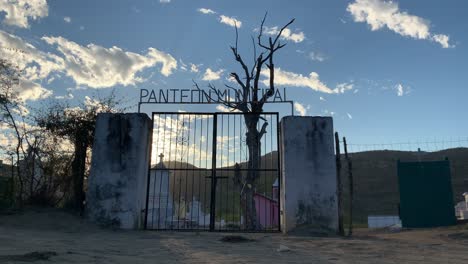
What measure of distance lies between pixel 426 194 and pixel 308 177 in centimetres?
514

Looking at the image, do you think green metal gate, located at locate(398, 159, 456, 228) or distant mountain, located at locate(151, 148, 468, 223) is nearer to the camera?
green metal gate, located at locate(398, 159, 456, 228)

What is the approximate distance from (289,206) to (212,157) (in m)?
2.18

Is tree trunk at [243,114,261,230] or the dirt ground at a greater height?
tree trunk at [243,114,261,230]

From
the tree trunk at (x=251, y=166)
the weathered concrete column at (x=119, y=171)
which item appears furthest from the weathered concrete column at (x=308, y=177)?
the tree trunk at (x=251, y=166)

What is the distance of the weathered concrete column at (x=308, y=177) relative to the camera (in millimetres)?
8477

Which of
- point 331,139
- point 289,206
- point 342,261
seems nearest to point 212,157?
point 289,206

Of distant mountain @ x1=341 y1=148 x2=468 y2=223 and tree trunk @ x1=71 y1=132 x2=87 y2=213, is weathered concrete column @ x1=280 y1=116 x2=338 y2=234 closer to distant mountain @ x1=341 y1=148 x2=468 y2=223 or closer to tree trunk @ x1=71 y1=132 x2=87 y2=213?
tree trunk @ x1=71 y1=132 x2=87 y2=213

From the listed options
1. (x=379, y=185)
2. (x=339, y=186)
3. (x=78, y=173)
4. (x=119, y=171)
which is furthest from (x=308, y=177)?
(x=379, y=185)

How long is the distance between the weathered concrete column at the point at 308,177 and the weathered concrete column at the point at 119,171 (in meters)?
3.43

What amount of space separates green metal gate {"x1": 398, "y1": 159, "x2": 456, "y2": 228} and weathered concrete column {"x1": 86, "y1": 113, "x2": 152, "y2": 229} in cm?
800

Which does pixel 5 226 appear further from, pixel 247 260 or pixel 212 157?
pixel 247 260

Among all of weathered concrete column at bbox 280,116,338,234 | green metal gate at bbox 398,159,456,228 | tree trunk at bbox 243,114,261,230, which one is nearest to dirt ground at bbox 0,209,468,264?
weathered concrete column at bbox 280,116,338,234

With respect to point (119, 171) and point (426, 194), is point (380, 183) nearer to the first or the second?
point (426, 194)

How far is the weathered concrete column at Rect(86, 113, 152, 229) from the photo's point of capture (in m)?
8.63
